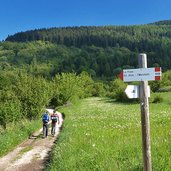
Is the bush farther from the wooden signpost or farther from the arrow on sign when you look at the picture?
the arrow on sign

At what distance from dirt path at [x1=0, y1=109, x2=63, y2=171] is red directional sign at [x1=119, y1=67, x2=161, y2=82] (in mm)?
9096

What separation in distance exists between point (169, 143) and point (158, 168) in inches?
Answer: 116

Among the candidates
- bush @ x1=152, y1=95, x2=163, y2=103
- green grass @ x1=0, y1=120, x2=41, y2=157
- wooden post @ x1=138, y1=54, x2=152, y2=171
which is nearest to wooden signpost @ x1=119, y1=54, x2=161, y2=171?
wooden post @ x1=138, y1=54, x2=152, y2=171

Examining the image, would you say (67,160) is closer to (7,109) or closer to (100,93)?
(7,109)

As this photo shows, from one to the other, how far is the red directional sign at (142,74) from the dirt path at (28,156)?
358 inches

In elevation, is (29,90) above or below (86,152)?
above

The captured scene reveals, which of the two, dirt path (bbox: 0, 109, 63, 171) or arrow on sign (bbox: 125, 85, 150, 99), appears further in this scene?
dirt path (bbox: 0, 109, 63, 171)

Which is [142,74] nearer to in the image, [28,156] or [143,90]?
[143,90]

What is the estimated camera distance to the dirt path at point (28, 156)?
1753 cm

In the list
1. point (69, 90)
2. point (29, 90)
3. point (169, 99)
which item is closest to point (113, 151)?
point (29, 90)

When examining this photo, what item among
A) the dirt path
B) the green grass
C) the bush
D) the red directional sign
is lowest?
the dirt path

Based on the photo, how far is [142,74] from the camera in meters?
9.04

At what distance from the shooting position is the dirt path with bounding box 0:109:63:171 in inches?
690

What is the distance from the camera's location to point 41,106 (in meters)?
40.6
